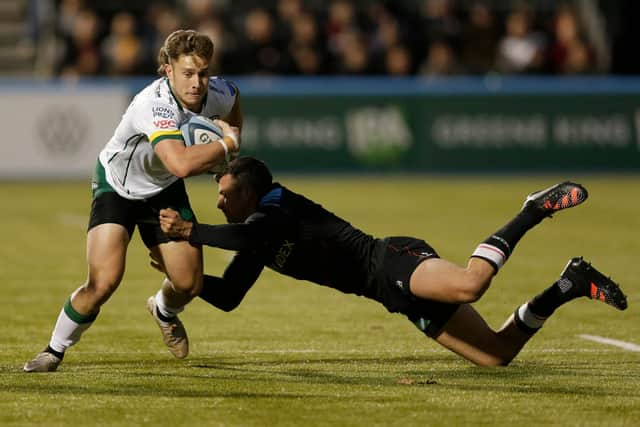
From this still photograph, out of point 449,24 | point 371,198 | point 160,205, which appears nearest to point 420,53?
point 449,24

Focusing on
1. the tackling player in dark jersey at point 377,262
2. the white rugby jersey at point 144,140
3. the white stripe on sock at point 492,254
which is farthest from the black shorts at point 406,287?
the white rugby jersey at point 144,140

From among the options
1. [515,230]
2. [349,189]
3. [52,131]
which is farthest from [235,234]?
[52,131]

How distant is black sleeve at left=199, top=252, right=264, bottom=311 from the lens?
8.02 metres

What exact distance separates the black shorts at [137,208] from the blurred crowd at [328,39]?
15722 millimetres

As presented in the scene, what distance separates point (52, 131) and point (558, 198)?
1538 centimetres

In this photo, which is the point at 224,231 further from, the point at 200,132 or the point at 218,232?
the point at 200,132

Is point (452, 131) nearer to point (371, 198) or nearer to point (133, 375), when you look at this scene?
point (371, 198)

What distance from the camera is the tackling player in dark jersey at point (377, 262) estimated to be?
24.9 ft

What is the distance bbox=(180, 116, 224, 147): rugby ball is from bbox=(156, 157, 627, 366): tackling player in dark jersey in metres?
0.28

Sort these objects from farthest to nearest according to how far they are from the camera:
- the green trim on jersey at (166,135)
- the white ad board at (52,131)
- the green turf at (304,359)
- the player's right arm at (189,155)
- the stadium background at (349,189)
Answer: the white ad board at (52,131)
the green trim on jersey at (166,135)
the player's right arm at (189,155)
the stadium background at (349,189)
the green turf at (304,359)

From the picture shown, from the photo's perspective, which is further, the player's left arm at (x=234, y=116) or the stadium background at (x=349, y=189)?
the player's left arm at (x=234, y=116)

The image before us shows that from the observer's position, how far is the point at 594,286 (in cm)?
805

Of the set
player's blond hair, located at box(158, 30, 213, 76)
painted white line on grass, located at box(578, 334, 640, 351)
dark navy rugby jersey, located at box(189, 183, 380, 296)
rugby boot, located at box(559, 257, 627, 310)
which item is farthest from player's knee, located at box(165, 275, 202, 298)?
painted white line on grass, located at box(578, 334, 640, 351)

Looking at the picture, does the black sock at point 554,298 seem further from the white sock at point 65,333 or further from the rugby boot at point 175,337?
the white sock at point 65,333
